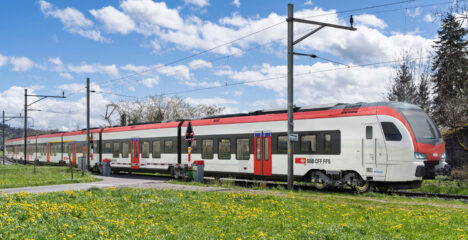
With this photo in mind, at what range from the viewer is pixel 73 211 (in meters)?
11.1

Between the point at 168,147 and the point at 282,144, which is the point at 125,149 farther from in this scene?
the point at 282,144

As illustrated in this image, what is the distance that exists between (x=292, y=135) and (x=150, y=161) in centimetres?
1287

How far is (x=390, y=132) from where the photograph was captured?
16.2 meters

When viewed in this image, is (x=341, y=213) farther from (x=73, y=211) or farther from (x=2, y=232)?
(x=2, y=232)

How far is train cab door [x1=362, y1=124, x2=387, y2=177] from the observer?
53.5 ft

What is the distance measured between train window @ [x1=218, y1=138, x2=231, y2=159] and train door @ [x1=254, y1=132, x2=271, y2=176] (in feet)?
6.17

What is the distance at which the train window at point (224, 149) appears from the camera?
22.4 meters

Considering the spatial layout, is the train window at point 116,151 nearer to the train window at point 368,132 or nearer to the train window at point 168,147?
the train window at point 168,147

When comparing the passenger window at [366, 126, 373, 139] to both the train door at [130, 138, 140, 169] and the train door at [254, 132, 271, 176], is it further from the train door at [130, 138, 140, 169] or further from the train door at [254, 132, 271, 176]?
the train door at [130, 138, 140, 169]

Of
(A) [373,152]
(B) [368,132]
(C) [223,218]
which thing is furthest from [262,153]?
(C) [223,218]

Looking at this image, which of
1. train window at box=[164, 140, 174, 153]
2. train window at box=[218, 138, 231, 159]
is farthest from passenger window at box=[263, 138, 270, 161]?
train window at box=[164, 140, 174, 153]

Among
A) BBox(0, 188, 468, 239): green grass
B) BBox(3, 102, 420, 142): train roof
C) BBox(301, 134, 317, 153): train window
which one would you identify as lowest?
BBox(0, 188, 468, 239): green grass

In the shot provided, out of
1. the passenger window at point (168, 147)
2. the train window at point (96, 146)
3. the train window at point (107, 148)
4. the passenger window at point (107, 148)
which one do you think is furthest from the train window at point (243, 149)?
the train window at point (96, 146)

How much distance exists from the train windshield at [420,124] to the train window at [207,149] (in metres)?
10.3
